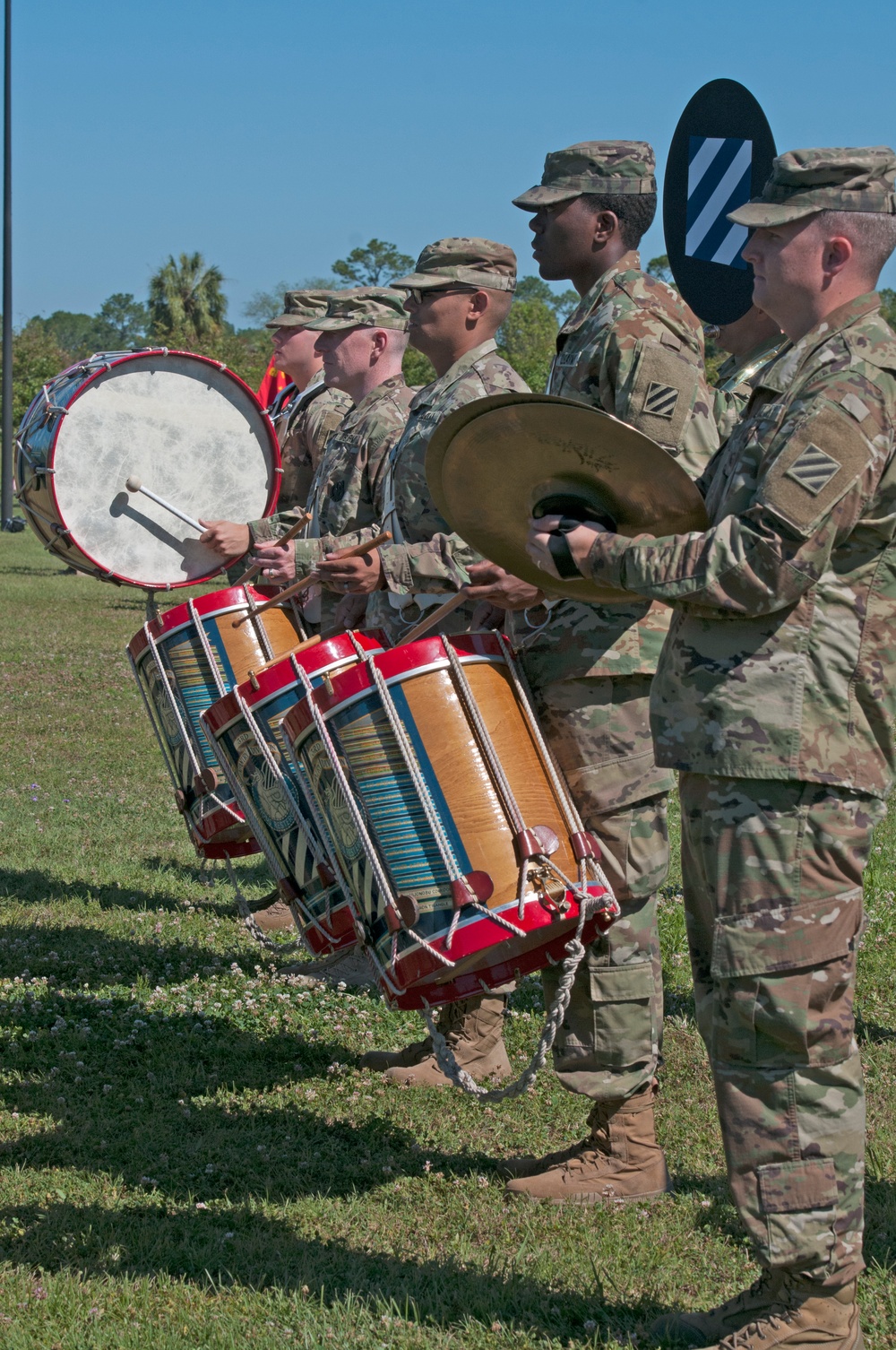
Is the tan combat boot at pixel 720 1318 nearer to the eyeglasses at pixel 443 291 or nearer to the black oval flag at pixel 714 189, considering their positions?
the eyeglasses at pixel 443 291

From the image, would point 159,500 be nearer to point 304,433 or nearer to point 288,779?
point 304,433

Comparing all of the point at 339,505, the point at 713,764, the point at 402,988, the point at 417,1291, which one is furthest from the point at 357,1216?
the point at 339,505

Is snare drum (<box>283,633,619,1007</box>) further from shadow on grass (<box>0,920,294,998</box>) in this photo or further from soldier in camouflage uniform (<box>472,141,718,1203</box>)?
shadow on grass (<box>0,920,294,998</box>)

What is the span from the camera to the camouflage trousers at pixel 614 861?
3752mm

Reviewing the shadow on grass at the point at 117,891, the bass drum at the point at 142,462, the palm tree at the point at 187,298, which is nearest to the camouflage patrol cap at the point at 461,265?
the bass drum at the point at 142,462

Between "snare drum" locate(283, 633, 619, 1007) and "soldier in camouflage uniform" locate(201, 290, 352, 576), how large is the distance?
3121 mm

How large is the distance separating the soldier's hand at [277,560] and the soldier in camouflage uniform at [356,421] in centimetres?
4

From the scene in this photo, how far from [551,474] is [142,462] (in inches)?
122

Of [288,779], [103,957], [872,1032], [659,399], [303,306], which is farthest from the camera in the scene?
[303,306]

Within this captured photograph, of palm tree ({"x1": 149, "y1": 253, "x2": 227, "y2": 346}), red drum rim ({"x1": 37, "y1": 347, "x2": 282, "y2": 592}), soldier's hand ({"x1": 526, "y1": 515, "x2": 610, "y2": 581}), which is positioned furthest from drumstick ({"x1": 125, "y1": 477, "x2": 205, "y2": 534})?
palm tree ({"x1": 149, "y1": 253, "x2": 227, "y2": 346})

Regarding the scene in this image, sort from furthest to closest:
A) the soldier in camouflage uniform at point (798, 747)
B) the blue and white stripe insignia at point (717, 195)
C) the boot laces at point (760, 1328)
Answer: the blue and white stripe insignia at point (717, 195) → the boot laces at point (760, 1328) → the soldier in camouflage uniform at point (798, 747)

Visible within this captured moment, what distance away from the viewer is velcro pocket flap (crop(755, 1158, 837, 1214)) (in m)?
2.72

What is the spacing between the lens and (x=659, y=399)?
3.57m

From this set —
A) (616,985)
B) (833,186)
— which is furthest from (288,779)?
(833,186)
